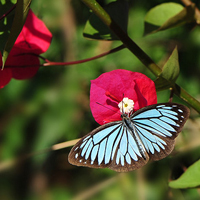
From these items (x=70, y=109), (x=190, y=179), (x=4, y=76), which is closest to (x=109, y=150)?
(x=190, y=179)

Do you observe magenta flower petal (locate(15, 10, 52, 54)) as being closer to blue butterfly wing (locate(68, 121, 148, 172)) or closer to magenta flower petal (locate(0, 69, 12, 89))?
magenta flower petal (locate(0, 69, 12, 89))

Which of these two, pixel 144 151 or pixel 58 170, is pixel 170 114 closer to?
pixel 144 151

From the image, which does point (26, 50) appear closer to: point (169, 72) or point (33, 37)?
point (33, 37)

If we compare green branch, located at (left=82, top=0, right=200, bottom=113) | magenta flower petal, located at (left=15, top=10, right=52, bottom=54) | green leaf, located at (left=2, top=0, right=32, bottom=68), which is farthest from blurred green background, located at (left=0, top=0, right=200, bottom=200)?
green leaf, located at (left=2, top=0, right=32, bottom=68)

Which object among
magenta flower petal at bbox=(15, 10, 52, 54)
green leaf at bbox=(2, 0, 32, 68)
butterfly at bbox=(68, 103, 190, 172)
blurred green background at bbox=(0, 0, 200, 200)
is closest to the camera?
green leaf at bbox=(2, 0, 32, 68)

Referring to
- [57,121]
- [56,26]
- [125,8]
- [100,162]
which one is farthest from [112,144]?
[56,26]

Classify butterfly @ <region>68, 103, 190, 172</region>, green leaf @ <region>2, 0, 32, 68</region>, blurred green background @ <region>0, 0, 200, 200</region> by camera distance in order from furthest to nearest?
blurred green background @ <region>0, 0, 200, 200</region>, butterfly @ <region>68, 103, 190, 172</region>, green leaf @ <region>2, 0, 32, 68</region>
